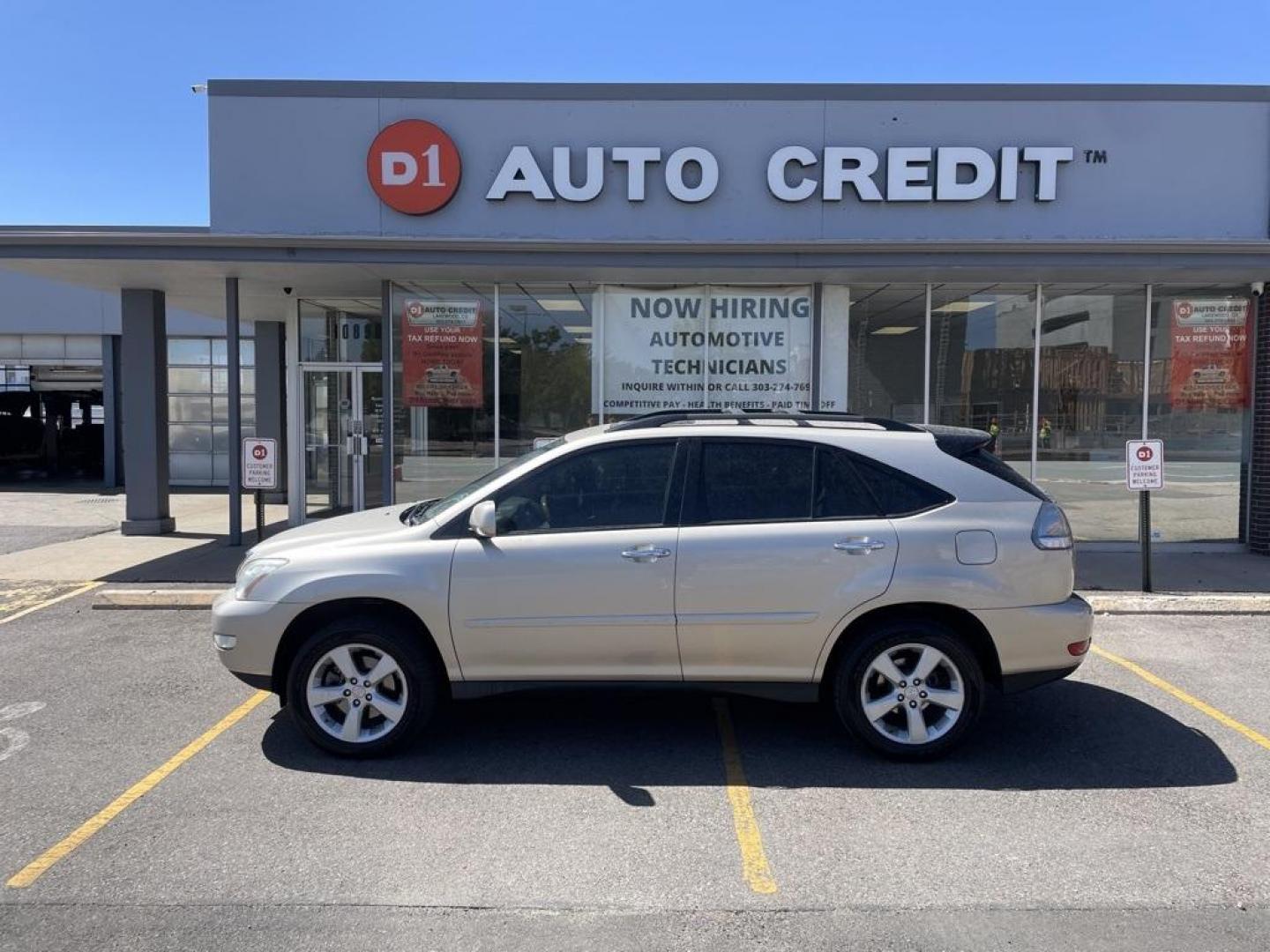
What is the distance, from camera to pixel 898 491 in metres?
4.79

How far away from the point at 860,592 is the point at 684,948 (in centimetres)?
208

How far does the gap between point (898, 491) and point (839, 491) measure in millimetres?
316

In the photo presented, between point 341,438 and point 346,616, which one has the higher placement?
point 341,438

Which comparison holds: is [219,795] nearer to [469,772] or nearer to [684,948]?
[469,772]

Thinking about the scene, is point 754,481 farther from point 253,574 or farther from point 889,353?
point 889,353

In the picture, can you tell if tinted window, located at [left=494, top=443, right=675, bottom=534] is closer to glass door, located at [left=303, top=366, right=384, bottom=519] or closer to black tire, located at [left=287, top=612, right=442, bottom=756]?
black tire, located at [left=287, top=612, right=442, bottom=756]

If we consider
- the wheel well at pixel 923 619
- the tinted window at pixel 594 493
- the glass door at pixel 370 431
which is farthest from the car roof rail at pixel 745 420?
the glass door at pixel 370 431

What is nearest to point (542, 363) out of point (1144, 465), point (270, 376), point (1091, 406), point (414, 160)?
point (414, 160)

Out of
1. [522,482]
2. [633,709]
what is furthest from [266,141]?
[633,709]

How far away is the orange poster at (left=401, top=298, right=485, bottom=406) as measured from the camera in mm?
11195

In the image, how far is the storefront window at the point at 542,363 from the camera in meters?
11.2

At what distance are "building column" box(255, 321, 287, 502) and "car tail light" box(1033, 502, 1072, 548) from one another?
13620 millimetres

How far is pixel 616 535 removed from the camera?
4.68 meters

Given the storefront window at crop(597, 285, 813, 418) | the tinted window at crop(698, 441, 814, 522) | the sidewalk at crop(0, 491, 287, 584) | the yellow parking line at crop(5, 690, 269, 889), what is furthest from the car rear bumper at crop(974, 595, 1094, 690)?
the sidewalk at crop(0, 491, 287, 584)
